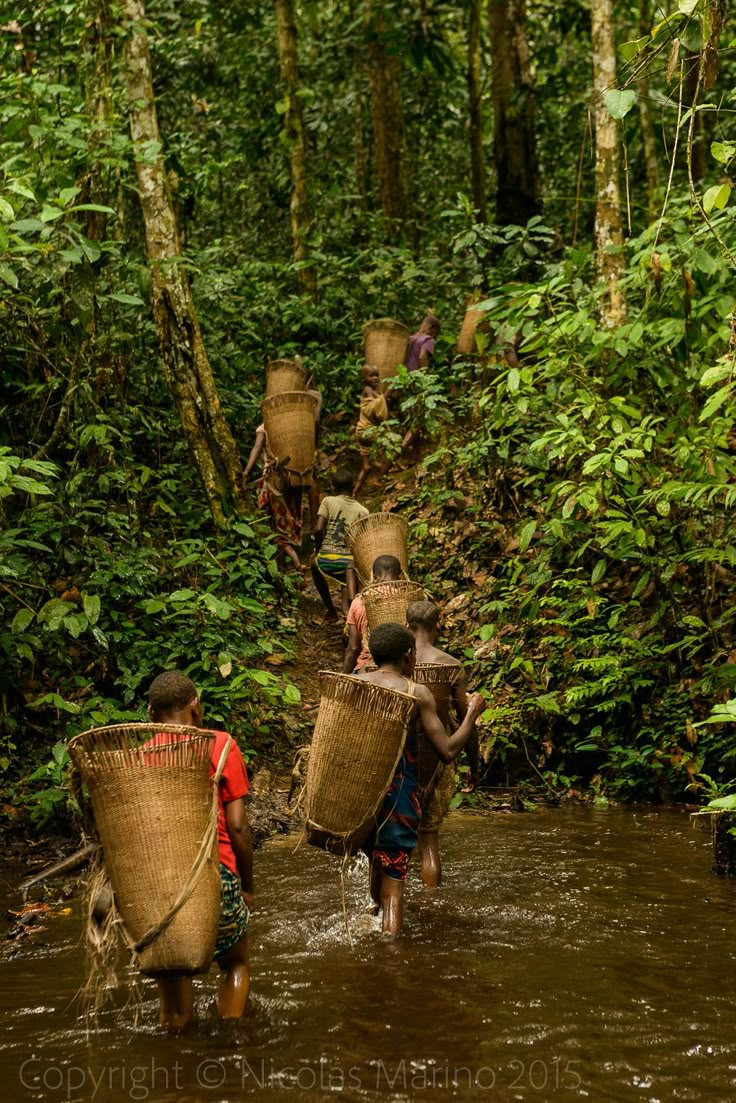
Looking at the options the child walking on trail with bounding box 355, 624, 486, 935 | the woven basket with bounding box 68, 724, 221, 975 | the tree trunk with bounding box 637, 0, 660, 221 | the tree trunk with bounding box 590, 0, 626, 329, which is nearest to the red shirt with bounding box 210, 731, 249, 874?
the woven basket with bounding box 68, 724, 221, 975

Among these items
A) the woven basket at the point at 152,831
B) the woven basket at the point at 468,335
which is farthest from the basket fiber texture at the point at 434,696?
the woven basket at the point at 468,335

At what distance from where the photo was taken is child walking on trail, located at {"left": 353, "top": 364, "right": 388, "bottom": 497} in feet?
41.5

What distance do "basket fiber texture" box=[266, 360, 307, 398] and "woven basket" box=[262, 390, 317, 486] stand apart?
1.57 m

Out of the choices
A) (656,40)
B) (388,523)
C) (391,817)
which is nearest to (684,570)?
(388,523)

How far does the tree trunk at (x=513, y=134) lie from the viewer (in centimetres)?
1438

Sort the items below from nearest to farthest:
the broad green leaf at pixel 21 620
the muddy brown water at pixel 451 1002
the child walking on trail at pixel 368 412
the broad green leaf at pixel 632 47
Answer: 1. the muddy brown water at pixel 451 1002
2. the broad green leaf at pixel 632 47
3. the broad green leaf at pixel 21 620
4. the child walking on trail at pixel 368 412

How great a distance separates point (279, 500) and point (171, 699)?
23.1 ft

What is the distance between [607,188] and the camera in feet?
29.6

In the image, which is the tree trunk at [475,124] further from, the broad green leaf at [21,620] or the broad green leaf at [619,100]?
the broad green leaf at [619,100]

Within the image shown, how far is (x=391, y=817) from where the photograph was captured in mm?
4910

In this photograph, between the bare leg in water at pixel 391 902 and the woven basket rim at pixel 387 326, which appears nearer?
the bare leg in water at pixel 391 902

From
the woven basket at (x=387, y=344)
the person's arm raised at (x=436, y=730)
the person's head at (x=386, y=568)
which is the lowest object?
the person's arm raised at (x=436, y=730)

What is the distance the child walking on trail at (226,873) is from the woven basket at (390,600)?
3204 millimetres

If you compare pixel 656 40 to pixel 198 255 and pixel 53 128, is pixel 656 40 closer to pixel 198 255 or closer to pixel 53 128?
pixel 53 128
